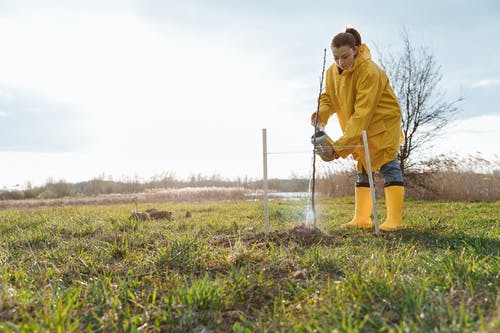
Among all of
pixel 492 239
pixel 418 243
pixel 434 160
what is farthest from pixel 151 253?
pixel 434 160

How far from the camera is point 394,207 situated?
467 cm

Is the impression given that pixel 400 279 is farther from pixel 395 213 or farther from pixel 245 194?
pixel 245 194

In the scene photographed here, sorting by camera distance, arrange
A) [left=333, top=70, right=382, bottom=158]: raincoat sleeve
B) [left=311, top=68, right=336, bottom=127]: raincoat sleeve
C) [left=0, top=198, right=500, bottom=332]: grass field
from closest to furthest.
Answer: [left=0, top=198, right=500, bottom=332]: grass field → [left=333, top=70, right=382, bottom=158]: raincoat sleeve → [left=311, top=68, right=336, bottom=127]: raincoat sleeve

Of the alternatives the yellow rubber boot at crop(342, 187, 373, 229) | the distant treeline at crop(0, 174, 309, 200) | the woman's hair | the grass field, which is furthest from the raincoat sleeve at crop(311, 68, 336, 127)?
the distant treeline at crop(0, 174, 309, 200)

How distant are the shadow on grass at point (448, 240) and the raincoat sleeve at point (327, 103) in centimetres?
164

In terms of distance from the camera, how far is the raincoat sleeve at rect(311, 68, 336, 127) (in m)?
4.91

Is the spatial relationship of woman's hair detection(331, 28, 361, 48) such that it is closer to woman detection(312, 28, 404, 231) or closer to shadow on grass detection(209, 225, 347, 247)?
woman detection(312, 28, 404, 231)

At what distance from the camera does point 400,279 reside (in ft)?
7.09

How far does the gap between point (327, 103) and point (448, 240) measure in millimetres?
2121

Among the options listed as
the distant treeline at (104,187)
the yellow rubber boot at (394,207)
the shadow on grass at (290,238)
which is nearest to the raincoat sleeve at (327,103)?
the yellow rubber boot at (394,207)

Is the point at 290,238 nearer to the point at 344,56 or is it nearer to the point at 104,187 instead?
the point at 344,56

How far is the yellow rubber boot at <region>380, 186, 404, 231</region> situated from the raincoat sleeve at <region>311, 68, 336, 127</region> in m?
Result: 1.16

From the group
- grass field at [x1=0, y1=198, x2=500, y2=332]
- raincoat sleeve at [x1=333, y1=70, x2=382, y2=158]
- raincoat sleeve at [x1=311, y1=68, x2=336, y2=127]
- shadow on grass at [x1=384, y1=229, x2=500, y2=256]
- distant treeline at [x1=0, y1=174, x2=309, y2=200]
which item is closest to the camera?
grass field at [x1=0, y1=198, x2=500, y2=332]

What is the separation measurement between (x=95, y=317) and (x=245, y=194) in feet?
37.1
